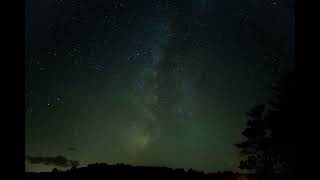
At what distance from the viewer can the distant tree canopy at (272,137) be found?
28.7 metres

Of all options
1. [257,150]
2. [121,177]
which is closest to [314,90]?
[257,150]

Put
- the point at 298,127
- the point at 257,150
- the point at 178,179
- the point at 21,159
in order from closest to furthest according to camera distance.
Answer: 1. the point at 21,159
2. the point at 298,127
3. the point at 257,150
4. the point at 178,179

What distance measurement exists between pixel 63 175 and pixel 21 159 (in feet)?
144

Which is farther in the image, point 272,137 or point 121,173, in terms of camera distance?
point 121,173

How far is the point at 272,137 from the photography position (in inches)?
1212

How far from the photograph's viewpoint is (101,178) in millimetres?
43219

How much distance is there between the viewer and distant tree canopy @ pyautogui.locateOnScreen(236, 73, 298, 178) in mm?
28656

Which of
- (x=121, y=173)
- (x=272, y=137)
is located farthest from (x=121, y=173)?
(x=272, y=137)

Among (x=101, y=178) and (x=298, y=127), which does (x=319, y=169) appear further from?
(x=101, y=178)

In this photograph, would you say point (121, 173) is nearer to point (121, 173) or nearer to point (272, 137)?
point (121, 173)

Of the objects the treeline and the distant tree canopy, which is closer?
the distant tree canopy

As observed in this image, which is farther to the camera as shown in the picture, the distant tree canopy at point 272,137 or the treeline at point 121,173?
the treeline at point 121,173

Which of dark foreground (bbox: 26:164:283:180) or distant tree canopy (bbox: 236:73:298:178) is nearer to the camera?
distant tree canopy (bbox: 236:73:298:178)

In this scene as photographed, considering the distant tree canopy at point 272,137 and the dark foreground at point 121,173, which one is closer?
the distant tree canopy at point 272,137
